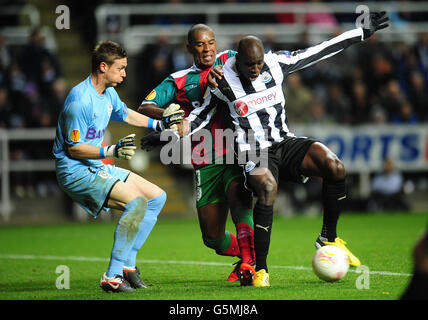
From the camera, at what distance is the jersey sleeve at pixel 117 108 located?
287 inches

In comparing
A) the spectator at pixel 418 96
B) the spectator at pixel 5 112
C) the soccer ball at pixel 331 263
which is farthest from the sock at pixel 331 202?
the spectator at pixel 418 96

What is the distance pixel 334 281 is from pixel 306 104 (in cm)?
1010

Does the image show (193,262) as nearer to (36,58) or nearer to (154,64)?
(154,64)

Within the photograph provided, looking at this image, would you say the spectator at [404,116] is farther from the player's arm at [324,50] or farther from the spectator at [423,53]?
the player's arm at [324,50]

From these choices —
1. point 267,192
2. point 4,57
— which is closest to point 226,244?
point 267,192

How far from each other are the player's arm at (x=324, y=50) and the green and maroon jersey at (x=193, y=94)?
0.67m

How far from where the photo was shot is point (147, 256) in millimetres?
10070

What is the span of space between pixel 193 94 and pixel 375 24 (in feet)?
6.45

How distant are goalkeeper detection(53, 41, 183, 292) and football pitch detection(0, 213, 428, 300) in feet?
1.28

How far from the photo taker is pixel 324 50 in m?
7.61

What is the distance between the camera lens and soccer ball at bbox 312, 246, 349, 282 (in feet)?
22.0

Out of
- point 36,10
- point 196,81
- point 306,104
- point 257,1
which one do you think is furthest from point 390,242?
point 36,10

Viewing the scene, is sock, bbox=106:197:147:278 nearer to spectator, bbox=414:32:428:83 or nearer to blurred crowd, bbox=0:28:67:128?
blurred crowd, bbox=0:28:67:128

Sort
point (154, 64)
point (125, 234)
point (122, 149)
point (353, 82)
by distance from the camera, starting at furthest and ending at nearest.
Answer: point (353, 82), point (154, 64), point (125, 234), point (122, 149)
